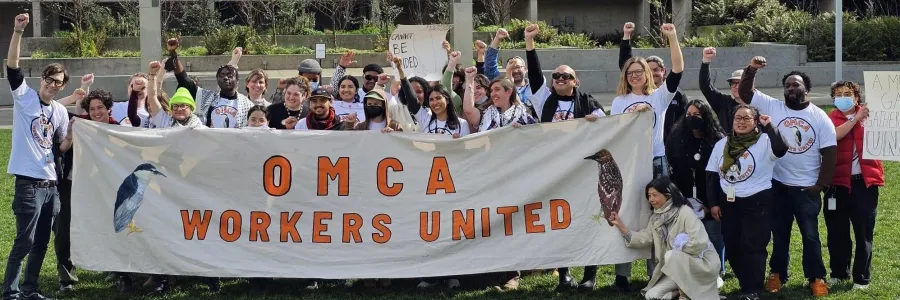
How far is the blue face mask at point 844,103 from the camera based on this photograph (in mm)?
8016

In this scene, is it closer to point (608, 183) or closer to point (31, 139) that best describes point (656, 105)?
point (608, 183)

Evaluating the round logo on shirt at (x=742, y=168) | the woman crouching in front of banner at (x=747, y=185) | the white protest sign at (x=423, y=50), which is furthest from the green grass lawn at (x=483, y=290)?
the white protest sign at (x=423, y=50)

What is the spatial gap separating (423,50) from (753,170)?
5181 millimetres

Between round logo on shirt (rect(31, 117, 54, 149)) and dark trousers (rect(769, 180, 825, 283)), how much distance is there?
526 centimetres

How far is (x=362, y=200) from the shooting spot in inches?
311

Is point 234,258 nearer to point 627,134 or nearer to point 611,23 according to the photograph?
point 627,134

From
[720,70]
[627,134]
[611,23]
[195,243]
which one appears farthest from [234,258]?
[611,23]

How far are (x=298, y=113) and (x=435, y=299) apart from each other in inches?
81.7

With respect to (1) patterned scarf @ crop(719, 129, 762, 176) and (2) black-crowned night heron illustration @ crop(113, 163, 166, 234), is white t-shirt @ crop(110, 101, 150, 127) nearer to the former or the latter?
(2) black-crowned night heron illustration @ crop(113, 163, 166, 234)

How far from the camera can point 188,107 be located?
320 inches

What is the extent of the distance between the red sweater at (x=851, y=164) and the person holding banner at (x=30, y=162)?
18.6 feet

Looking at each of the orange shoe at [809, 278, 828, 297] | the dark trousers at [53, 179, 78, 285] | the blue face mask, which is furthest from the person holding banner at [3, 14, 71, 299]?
the blue face mask

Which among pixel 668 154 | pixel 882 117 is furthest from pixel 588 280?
pixel 882 117

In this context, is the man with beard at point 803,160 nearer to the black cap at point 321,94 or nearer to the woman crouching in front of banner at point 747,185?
the woman crouching in front of banner at point 747,185
